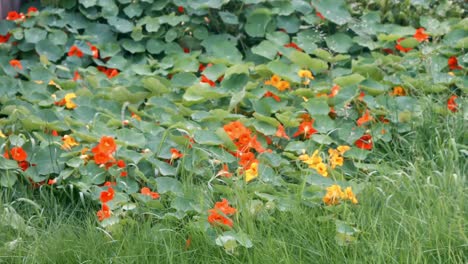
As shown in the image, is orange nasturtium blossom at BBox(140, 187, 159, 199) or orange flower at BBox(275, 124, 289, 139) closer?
orange nasturtium blossom at BBox(140, 187, 159, 199)

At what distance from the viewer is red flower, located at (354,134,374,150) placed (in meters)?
3.55

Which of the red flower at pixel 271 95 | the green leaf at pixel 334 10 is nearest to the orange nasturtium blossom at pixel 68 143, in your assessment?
the red flower at pixel 271 95

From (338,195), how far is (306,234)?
19 cm

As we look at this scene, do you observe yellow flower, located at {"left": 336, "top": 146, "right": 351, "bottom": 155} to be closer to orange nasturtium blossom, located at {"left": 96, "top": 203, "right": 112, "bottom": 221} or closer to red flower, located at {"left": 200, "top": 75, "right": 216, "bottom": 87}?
red flower, located at {"left": 200, "top": 75, "right": 216, "bottom": 87}

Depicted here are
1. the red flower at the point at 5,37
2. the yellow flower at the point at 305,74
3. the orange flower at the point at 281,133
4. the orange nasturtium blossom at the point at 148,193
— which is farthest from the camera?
the red flower at the point at 5,37

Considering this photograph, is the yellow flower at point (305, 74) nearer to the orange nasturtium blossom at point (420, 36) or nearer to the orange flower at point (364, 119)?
the orange flower at point (364, 119)

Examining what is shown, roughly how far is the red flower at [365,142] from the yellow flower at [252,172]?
0.58 meters

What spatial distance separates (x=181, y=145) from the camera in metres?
3.41

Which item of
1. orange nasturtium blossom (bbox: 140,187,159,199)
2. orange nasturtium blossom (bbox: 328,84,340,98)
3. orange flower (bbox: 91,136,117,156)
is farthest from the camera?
orange nasturtium blossom (bbox: 328,84,340,98)

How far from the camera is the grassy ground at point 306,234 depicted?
8.84 feet

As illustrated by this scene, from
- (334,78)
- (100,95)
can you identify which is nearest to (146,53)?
(100,95)

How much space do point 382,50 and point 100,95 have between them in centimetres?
153

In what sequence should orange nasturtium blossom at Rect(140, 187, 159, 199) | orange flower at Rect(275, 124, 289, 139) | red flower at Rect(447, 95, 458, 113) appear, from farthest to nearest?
red flower at Rect(447, 95, 458, 113) < orange flower at Rect(275, 124, 289, 139) < orange nasturtium blossom at Rect(140, 187, 159, 199)

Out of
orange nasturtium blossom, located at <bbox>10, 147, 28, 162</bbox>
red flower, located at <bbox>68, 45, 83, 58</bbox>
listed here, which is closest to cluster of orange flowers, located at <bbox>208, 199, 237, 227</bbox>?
orange nasturtium blossom, located at <bbox>10, 147, 28, 162</bbox>
